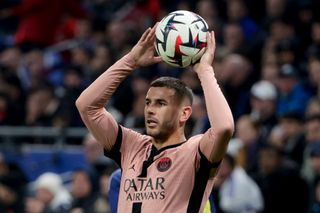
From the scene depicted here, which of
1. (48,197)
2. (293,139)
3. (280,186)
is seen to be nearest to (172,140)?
(280,186)

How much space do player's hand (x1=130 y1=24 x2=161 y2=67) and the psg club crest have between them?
2.13 feet

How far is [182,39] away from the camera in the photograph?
6637 millimetres

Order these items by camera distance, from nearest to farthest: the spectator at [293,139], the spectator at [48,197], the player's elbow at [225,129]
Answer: the player's elbow at [225,129]
the spectator at [293,139]
the spectator at [48,197]

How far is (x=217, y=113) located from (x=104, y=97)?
32.4 inches

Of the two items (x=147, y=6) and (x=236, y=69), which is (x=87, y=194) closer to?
(x=236, y=69)

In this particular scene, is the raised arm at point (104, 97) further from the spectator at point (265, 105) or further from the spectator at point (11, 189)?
the spectator at point (11, 189)

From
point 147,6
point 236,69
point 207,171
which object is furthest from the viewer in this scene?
point 147,6

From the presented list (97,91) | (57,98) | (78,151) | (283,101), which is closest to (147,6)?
(57,98)

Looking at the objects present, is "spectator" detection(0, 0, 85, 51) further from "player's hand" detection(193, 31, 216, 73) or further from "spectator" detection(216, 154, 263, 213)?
"player's hand" detection(193, 31, 216, 73)

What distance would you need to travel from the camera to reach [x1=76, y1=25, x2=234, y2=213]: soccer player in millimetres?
6469

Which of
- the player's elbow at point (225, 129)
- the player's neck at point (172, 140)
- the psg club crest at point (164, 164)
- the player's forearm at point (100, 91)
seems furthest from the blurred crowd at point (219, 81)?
the player's elbow at point (225, 129)

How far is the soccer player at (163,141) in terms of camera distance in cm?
647

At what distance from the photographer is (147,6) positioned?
619 inches

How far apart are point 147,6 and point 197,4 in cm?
104
